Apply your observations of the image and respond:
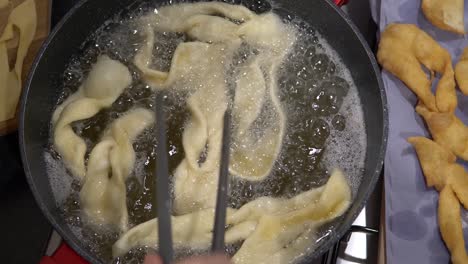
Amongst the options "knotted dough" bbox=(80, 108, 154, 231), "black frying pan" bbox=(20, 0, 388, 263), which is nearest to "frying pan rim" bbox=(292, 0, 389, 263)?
"black frying pan" bbox=(20, 0, 388, 263)

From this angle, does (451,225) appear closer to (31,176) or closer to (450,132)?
(450,132)

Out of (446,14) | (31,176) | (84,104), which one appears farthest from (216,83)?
(446,14)

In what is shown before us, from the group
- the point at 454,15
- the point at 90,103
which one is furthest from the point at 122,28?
the point at 454,15

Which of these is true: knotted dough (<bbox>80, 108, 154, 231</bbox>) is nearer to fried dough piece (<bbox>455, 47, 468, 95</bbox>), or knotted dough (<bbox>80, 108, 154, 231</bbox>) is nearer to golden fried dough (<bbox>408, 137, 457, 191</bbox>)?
golden fried dough (<bbox>408, 137, 457, 191</bbox>)

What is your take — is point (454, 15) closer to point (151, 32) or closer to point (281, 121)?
point (281, 121)

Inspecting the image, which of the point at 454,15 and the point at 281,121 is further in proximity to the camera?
the point at 454,15

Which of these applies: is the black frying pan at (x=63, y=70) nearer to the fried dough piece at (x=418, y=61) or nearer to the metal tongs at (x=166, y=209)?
the fried dough piece at (x=418, y=61)
